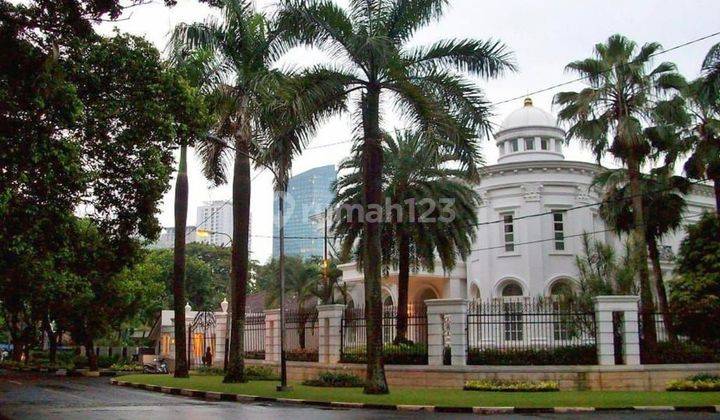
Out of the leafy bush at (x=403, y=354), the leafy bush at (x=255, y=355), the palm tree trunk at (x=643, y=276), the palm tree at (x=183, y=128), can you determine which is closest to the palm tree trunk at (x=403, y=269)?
the leafy bush at (x=403, y=354)

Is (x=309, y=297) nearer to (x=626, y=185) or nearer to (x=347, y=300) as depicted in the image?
(x=347, y=300)

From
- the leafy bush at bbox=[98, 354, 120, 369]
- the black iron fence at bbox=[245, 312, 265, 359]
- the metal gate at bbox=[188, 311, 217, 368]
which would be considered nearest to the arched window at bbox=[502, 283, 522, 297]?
the black iron fence at bbox=[245, 312, 265, 359]

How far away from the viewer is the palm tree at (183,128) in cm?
1786

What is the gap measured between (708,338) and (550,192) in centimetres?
1459

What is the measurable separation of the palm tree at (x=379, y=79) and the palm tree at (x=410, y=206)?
6.61 m

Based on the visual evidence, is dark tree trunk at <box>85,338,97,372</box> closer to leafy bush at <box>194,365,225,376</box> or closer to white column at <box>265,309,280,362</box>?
leafy bush at <box>194,365,225,376</box>

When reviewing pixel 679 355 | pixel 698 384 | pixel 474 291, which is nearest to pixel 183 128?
pixel 698 384

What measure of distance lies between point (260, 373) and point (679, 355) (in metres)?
15.0

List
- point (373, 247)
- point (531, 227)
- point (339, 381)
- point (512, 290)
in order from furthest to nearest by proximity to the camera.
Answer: point (512, 290)
point (531, 227)
point (339, 381)
point (373, 247)

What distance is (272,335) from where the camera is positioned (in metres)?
31.7

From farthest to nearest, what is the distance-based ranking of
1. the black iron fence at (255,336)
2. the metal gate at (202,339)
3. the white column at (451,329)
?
the metal gate at (202,339), the black iron fence at (255,336), the white column at (451,329)

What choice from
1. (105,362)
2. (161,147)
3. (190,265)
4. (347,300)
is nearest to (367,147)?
(161,147)

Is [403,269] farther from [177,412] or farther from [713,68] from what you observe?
[177,412]

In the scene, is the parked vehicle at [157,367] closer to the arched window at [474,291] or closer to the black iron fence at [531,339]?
the arched window at [474,291]
